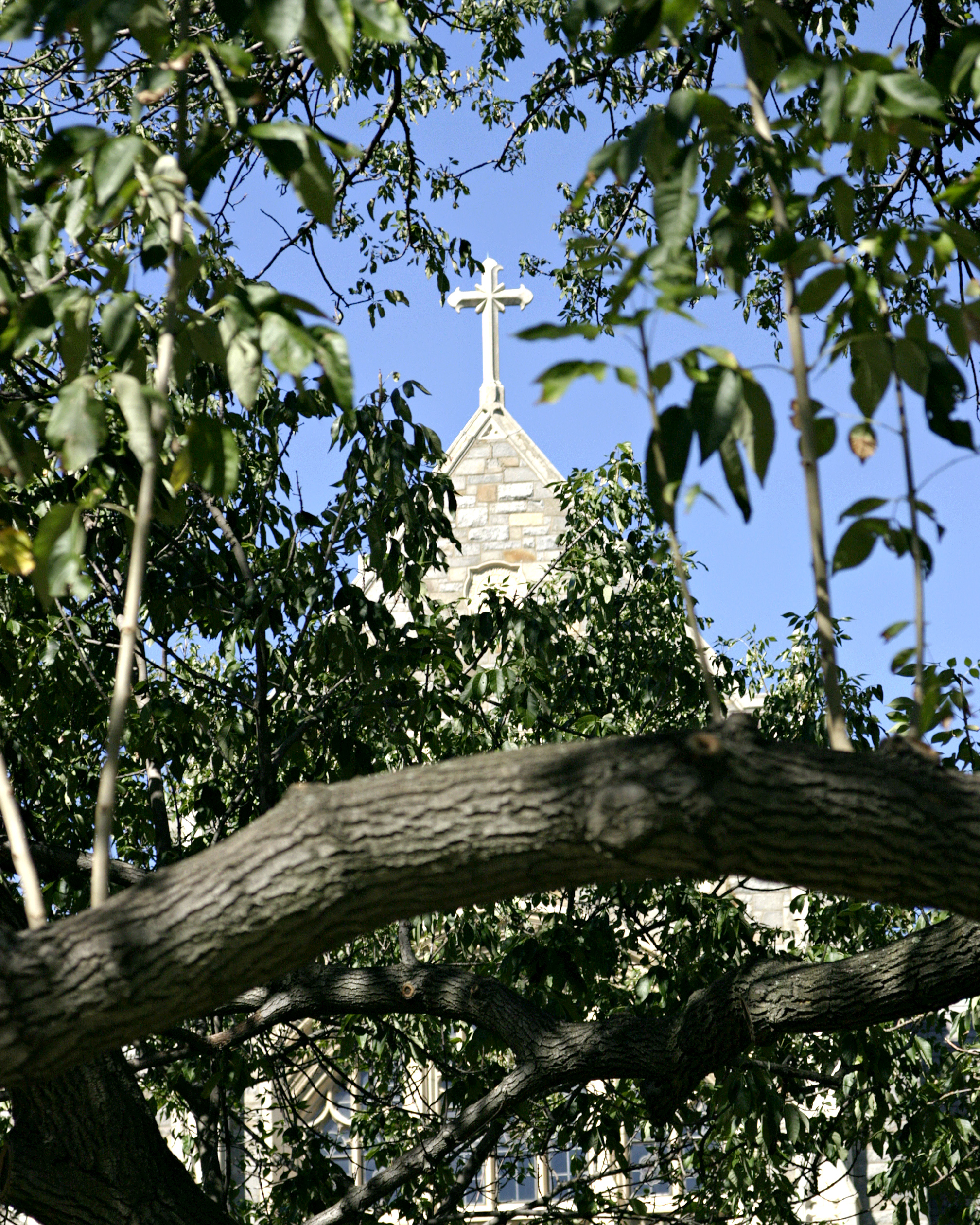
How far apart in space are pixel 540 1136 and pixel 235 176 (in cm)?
457

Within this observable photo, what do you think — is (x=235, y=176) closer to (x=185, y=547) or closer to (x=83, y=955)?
(x=185, y=547)

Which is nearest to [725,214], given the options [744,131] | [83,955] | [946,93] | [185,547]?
[744,131]

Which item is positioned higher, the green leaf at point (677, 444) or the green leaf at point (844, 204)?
the green leaf at point (844, 204)

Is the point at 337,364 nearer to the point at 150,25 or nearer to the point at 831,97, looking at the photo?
the point at 150,25

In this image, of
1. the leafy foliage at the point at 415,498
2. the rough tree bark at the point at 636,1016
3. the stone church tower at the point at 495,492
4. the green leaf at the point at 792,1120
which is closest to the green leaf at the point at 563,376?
the leafy foliage at the point at 415,498

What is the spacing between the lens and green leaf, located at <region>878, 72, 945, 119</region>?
5.56 feet

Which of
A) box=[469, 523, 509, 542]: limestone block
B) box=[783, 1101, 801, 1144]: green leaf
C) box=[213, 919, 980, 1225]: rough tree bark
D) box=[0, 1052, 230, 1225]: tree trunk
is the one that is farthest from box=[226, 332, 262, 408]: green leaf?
box=[469, 523, 509, 542]: limestone block

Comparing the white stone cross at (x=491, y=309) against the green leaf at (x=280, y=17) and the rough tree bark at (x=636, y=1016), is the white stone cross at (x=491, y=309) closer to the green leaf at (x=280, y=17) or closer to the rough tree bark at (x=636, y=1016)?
the rough tree bark at (x=636, y=1016)

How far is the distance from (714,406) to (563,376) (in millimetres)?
190

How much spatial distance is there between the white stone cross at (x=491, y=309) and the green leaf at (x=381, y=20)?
38.4ft

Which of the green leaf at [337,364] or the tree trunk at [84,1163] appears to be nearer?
the green leaf at [337,364]

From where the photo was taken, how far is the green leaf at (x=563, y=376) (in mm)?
1488

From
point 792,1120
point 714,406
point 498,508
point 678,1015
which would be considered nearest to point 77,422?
point 714,406

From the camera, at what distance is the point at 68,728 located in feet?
18.3
